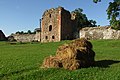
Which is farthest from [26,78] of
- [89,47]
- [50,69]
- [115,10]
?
[115,10]

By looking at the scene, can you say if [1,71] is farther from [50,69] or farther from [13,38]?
[13,38]

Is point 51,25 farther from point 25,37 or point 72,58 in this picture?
point 72,58

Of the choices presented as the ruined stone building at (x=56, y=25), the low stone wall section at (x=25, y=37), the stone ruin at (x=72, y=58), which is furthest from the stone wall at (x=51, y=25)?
the stone ruin at (x=72, y=58)

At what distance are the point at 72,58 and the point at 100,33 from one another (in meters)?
43.2

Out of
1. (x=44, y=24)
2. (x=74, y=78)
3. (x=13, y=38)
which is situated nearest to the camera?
(x=74, y=78)

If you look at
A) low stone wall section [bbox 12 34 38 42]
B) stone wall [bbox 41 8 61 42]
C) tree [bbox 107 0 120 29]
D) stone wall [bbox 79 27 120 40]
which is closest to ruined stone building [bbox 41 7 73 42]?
stone wall [bbox 41 8 61 42]

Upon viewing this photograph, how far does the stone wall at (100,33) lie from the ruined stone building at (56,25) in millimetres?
3586

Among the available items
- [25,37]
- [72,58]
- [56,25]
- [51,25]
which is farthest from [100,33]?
[72,58]

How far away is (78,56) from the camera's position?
1781 cm

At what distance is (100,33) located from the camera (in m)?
60.0

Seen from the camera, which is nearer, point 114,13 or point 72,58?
point 72,58

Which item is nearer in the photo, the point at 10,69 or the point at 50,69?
the point at 50,69

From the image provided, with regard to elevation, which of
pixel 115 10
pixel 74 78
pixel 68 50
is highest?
pixel 115 10

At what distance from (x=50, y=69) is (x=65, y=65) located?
3.12 ft
